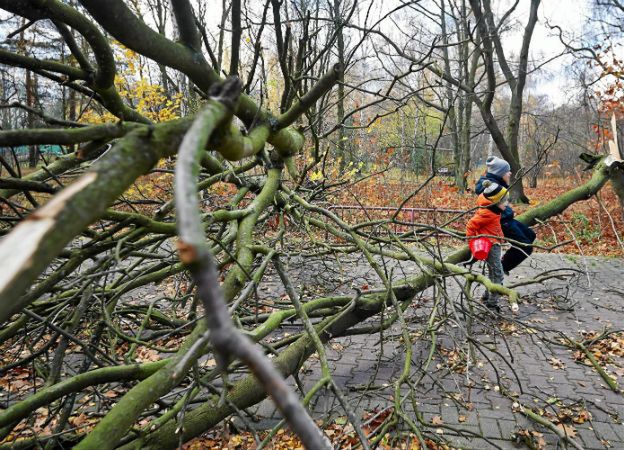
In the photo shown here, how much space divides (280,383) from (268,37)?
8702 millimetres

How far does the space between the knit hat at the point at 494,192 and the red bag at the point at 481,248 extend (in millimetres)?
544

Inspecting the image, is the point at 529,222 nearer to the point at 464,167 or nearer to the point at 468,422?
the point at 468,422

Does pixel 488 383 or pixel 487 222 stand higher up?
pixel 487 222

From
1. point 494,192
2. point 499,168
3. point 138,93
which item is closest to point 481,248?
point 494,192

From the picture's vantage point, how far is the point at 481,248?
Result: 14.7ft

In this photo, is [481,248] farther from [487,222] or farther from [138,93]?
[138,93]

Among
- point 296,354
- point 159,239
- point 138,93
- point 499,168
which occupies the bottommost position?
point 296,354

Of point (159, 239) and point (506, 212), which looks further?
point (506, 212)

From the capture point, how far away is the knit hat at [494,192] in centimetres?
482

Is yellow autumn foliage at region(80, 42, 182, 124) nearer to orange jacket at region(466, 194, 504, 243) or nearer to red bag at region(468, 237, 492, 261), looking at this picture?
orange jacket at region(466, 194, 504, 243)

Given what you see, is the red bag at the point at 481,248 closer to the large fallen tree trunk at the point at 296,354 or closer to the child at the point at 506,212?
the large fallen tree trunk at the point at 296,354

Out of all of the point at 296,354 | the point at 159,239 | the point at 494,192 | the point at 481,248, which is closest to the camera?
the point at 296,354

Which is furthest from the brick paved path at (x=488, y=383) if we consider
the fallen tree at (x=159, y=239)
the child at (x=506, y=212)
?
the child at (x=506, y=212)

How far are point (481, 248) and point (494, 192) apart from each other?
784 millimetres
